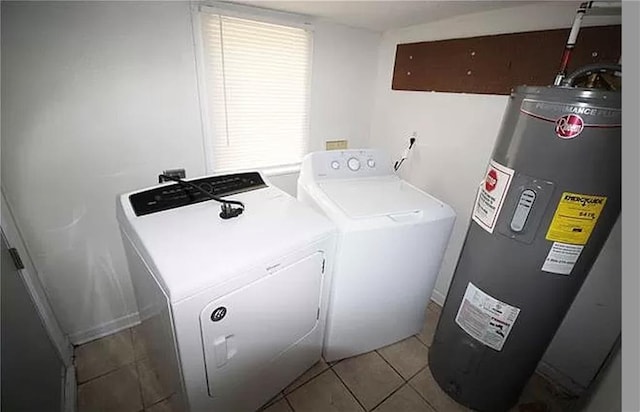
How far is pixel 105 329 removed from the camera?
5.64 ft

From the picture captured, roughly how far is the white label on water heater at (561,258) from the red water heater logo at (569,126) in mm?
382

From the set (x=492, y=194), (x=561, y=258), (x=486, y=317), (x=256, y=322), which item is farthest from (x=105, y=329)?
(x=561, y=258)

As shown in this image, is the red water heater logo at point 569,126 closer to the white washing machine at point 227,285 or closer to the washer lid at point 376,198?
the washer lid at point 376,198

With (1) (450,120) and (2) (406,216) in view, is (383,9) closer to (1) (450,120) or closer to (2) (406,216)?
(1) (450,120)

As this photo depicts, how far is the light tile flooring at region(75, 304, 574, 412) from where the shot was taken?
55.9 inches

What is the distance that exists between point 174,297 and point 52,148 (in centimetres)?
106

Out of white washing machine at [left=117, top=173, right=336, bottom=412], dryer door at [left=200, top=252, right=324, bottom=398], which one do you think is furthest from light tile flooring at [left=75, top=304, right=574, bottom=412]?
dryer door at [left=200, top=252, right=324, bottom=398]

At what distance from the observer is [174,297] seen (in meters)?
0.82

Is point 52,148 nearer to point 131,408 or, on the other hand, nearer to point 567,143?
point 131,408

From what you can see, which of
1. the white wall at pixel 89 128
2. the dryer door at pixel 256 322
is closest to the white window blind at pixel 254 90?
the white wall at pixel 89 128

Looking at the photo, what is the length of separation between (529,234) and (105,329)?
226cm

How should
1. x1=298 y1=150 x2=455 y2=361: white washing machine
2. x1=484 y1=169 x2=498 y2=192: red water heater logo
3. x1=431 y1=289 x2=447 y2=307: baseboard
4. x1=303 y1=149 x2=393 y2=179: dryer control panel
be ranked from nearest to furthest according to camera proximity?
x1=484 y1=169 x2=498 y2=192: red water heater logo < x1=298 y1=150 x2=455 y2=361: white washing machine < x1=303 y1=149 x2=393 y2=179: dryer control panel < x1=431 y1=289 x2=447 y2=307: baseboard

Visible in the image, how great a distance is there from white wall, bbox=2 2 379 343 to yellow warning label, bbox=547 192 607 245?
172cm

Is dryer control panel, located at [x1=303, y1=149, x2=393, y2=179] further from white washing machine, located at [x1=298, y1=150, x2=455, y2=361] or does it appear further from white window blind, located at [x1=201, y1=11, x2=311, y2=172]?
white window blind, located at [x1=201, y1=11, x2=311, y2=172]
